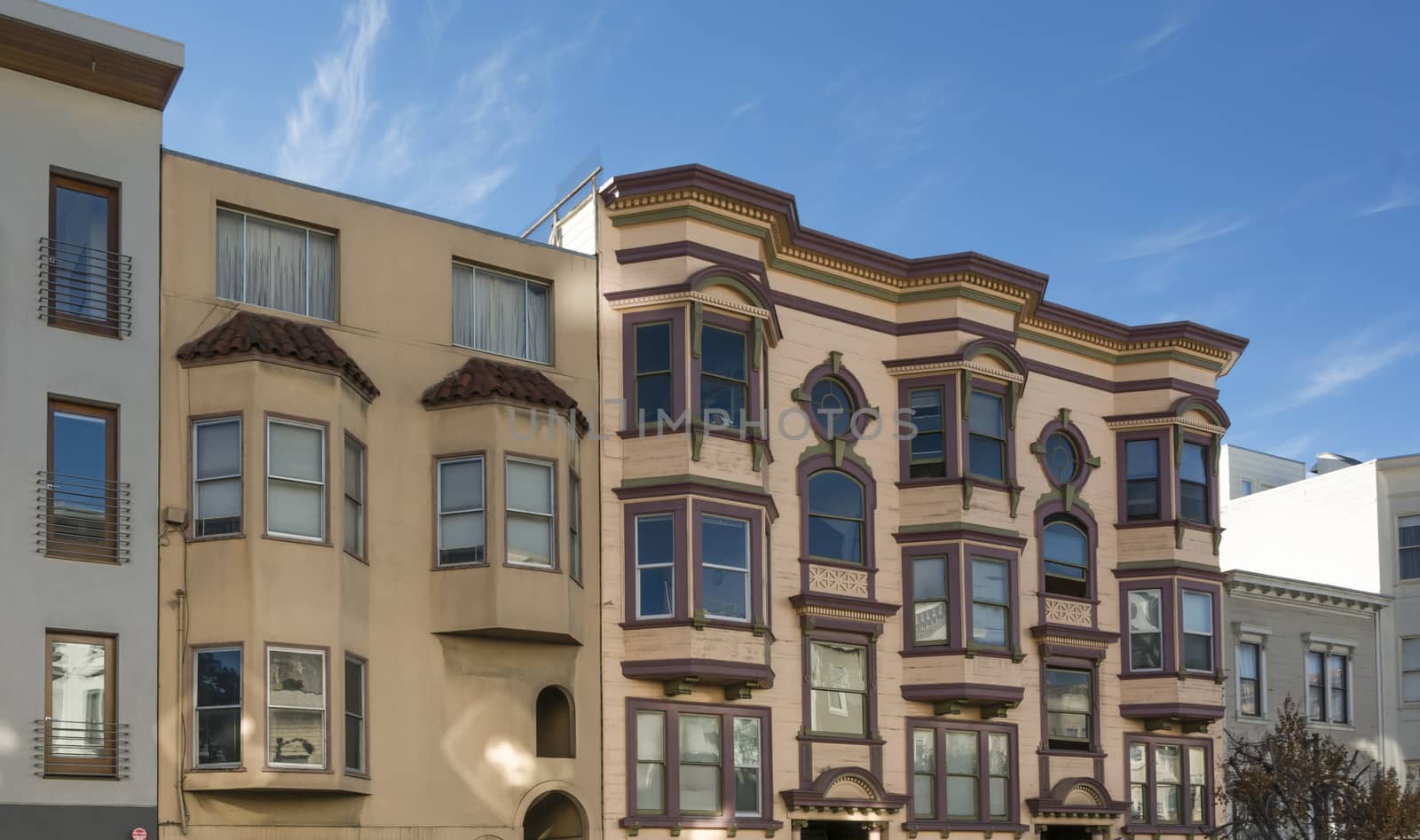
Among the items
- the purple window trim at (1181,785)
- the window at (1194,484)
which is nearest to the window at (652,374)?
the purple window trim at (1181,785)

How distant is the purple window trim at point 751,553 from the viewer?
31.0 meters

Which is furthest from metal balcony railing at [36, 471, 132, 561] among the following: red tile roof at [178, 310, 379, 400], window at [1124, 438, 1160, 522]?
window at [1124, 438, 1160, 522]

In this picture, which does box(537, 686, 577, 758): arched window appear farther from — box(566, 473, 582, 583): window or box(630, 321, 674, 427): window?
box(630, 321, 674, 427): window

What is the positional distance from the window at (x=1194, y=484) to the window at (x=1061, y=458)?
279cm

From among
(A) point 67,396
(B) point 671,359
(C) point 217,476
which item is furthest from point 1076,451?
(A) point 67,396

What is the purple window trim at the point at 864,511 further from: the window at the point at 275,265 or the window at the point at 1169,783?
the window at the point at 275,265

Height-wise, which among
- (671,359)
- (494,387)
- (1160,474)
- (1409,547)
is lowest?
(1409,547)

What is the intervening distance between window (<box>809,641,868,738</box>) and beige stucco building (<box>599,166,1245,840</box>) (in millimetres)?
48

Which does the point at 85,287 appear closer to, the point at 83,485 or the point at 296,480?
the point at 83,485

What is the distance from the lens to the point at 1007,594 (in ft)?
119

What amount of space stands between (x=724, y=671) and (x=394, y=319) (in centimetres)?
823

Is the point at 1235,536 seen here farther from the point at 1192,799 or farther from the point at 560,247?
the point at 560,247

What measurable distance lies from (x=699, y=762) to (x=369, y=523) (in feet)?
24.7

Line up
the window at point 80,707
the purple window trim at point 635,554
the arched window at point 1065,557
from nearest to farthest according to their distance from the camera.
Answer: the window at point 80,707 → the purple window trim at point 635,554 → the arched window at point 1065,557
